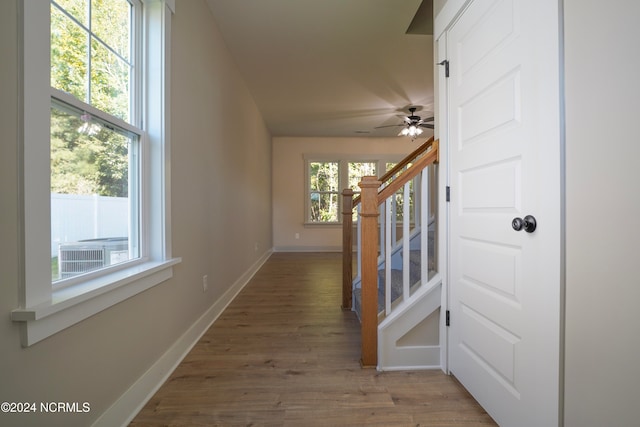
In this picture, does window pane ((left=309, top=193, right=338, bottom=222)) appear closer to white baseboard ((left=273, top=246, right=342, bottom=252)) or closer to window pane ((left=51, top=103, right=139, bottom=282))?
white baseboard ((left=273, top=246, right=342, bottom=252))

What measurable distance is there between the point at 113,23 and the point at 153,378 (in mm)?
1820

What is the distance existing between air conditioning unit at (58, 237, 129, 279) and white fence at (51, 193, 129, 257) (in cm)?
2

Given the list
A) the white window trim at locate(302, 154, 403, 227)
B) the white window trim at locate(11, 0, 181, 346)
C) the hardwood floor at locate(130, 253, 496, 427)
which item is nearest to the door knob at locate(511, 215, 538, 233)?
the hardwood floor at locate(130, 253, 496, 427)

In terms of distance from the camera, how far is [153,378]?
5.08 ft

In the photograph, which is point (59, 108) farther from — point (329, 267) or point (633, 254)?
point (329, 267)

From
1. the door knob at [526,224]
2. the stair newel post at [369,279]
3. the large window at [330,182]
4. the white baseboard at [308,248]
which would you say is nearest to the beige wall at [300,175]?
the white baseboard at [308,248]

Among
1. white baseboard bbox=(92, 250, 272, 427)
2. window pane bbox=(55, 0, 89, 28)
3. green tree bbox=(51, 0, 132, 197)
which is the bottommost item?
white baseboard bbox=(92, 250, 272, 427)

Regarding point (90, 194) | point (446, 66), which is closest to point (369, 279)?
point (446, 66)

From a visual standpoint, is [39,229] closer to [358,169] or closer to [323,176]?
[323,176]

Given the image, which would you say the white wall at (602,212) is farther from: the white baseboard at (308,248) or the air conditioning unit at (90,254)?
the white baseboard at (308,248)

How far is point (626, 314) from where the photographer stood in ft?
2.59

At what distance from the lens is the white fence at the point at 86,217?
3.50 feet

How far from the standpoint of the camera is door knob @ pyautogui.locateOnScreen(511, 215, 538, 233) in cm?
108

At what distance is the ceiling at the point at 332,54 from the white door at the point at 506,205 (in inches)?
44.4
